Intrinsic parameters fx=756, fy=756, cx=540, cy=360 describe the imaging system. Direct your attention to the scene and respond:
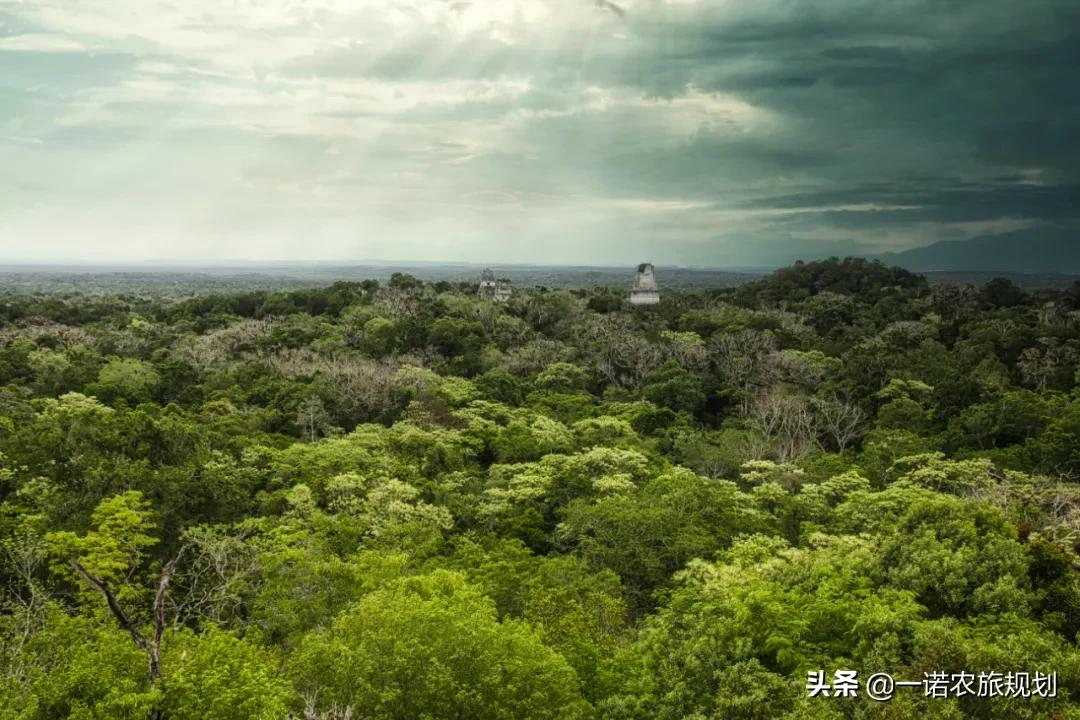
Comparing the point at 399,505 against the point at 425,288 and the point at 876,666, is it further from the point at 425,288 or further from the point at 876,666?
the point at 425,288

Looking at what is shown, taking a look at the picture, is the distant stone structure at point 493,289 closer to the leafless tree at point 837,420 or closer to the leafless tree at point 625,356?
the leafless tree at point 625,356

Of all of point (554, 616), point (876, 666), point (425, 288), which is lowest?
point (554, 616)

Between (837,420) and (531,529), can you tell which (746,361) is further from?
(531,529)

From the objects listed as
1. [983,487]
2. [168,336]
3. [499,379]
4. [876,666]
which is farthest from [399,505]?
[168,336]

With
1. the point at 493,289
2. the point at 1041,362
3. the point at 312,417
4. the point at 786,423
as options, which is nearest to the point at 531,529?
the point at 312,417

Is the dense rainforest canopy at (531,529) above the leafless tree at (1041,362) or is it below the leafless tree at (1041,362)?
below

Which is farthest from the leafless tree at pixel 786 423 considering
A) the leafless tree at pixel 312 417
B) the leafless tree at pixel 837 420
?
the leafless tree at pixel 312 417
